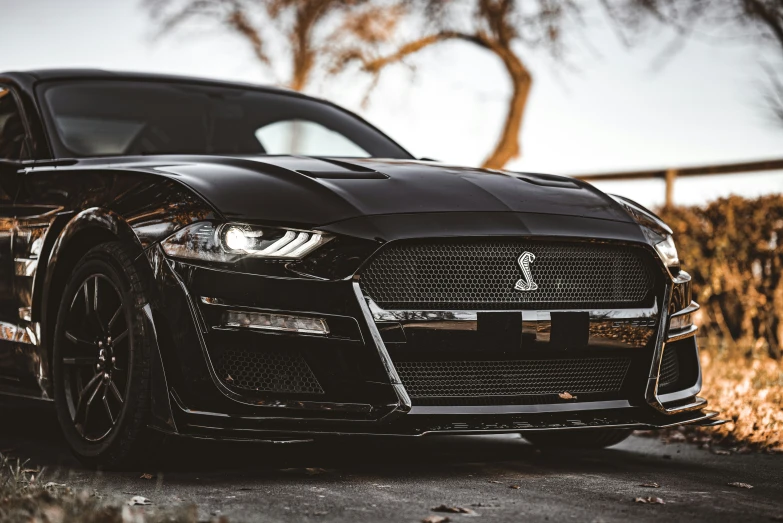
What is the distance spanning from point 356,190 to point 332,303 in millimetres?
535

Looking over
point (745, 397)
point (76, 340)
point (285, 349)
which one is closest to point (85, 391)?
point (76, 340)

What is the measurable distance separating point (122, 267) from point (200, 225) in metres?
0.39

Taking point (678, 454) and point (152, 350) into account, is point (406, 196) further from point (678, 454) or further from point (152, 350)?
point (678, 454)

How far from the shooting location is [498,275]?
4348 mm

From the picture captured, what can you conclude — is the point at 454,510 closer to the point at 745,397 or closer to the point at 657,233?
the point at 657,233

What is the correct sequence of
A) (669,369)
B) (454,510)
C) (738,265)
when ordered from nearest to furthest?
(454,510)
(669,369)
(738,265)

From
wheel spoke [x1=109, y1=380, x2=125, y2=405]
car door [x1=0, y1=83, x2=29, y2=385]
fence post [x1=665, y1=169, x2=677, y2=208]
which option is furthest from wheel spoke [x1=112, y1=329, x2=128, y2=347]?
fence post [x1=665, y1=169, x2=677, y2=208]

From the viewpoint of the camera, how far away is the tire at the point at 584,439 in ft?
18.1

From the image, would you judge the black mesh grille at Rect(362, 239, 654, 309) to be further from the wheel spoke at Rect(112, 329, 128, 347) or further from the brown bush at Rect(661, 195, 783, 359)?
the brown bush at Rect(661, 195, 783, 359)

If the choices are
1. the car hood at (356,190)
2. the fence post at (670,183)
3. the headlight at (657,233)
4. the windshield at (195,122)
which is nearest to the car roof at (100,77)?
the windshield at (195,122)

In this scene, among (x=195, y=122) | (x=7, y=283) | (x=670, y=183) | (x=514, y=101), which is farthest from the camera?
(x=514, y=101)

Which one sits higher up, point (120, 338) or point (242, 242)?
point (242, 242)

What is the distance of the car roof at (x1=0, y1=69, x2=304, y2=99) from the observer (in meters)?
5.87

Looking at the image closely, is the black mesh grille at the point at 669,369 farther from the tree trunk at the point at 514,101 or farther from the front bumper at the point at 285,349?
the tree trunk at the point at 514,101
